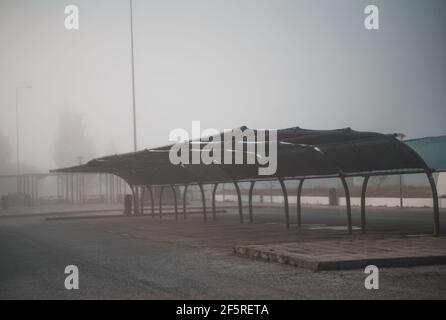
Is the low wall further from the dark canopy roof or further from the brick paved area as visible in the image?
the brick paved area

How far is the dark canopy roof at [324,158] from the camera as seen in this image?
15609 mm

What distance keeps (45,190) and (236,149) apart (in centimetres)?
14380

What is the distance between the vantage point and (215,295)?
819 cm

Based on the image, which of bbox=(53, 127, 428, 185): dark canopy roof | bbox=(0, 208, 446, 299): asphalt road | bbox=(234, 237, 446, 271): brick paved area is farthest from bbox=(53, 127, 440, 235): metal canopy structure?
bbox=(0, 208, 446, 299): asphalt road

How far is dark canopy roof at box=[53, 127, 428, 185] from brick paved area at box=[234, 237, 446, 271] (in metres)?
2.51

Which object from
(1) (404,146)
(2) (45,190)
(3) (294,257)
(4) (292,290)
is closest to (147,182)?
(1) (404,146)

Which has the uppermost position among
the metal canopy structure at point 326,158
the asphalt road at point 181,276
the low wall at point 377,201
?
the metal canopy structure at point 326,158

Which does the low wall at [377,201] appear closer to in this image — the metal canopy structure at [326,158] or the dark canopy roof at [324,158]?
the dark canopy roof at [324,158]

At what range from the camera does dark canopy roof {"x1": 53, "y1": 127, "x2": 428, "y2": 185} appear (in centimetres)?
1561

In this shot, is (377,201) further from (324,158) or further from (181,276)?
(181,276)

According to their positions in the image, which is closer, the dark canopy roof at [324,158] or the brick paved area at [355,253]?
the brick paved area at [355,253]

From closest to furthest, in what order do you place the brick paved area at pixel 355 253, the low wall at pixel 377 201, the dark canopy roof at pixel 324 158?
the brick paved area at pixel 355 253, the dark canopy roof at pixel 324 158, the low wall at pixel 377 201

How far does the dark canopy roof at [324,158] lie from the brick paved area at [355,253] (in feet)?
8.23

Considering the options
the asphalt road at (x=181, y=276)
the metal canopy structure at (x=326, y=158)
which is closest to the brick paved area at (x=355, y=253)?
the asphalt road at (x=181, y=276)
